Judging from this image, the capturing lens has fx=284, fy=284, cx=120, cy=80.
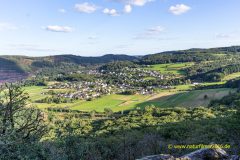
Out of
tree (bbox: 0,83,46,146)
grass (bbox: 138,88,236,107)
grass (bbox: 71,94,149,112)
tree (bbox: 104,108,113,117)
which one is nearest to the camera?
tree (bbox: 0,83,46,146)

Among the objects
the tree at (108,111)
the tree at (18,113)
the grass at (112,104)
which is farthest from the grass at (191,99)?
the tree at (18,113)

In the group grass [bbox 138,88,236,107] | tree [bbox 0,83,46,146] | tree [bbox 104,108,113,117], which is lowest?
tree [bbox 104,108,113,117]

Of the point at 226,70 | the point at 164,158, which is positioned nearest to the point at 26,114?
the point at 164,158

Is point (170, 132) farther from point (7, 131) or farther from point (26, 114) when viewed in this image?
point (7, 131)

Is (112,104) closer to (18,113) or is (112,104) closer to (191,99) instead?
(191,99)

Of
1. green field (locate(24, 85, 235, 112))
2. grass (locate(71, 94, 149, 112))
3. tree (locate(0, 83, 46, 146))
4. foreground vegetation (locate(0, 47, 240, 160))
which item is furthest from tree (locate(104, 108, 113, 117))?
tree (locate(0, 83, 46, 146))

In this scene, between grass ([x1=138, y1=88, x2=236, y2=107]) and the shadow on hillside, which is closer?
grass ([x1=138, y1=88, x2=236, y2=107])

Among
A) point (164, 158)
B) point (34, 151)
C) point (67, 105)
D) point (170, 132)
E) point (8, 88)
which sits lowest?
point (67, 105)

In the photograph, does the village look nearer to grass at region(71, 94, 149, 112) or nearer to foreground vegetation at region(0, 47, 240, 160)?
foreground vegetation at region(0, 47, 240, 160)

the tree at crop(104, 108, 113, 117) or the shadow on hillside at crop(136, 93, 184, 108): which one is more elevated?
the shadow on hillside at crop(136, 93, 184, 108)

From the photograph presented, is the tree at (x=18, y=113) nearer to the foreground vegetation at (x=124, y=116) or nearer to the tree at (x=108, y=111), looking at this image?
the foreground vegetation at (x=124, y=116)

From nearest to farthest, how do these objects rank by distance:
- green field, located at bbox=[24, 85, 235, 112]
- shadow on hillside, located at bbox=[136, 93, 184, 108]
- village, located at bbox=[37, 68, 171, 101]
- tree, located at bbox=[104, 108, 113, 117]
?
1. tree, located at bbox=[104, 108, 113, 117]
2. green field, located at bbox=[24, 85, 235, 112]
3. shadow on hillside, located at bbox=[136, 93, 184, 108]
4. village, located at bbox=[37, 68, 171, 101]
